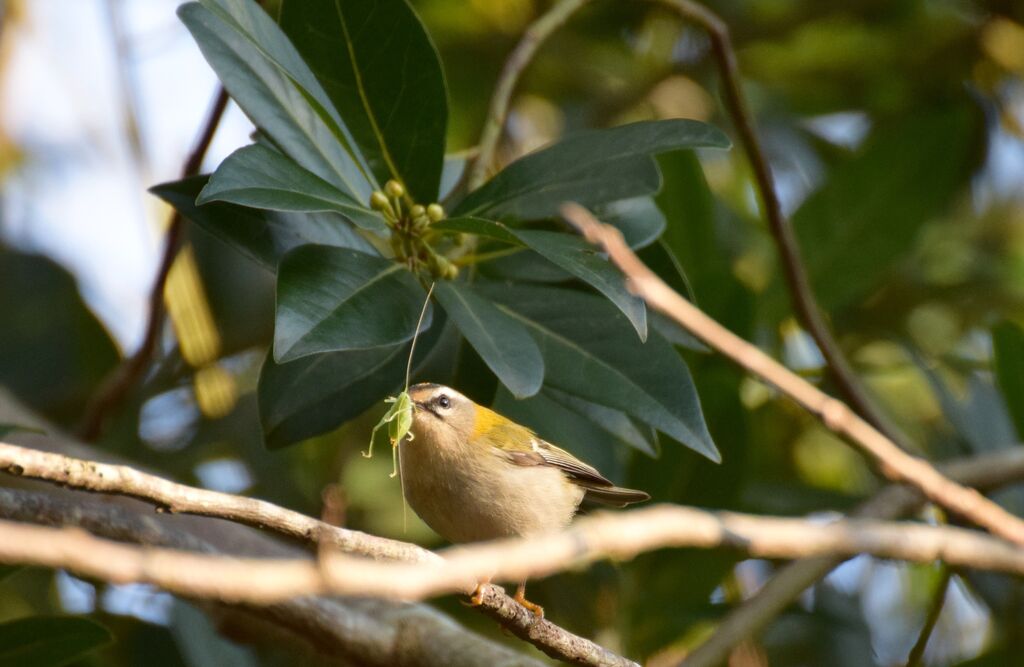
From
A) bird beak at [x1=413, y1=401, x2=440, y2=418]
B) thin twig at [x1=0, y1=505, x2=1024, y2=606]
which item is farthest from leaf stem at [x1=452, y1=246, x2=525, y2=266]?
thin twig at [x1=0, y1=505, x2=1024, y2=606]

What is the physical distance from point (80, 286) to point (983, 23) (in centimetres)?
411

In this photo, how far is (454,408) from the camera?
2.79 meters

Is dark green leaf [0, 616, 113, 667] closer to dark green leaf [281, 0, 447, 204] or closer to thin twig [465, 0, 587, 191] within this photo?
dark green leaf [281, 0, 447, 204]

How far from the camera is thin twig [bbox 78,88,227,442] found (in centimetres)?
290

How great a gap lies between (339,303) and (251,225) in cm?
35

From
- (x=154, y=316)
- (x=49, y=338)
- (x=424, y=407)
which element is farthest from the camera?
(x=49, y=338)

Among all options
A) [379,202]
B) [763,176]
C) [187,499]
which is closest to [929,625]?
[763,176]

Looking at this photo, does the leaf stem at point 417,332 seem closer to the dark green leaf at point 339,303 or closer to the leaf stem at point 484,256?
the dark green leaf at point 339,303

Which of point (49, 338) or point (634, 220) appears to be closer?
point (634, 220)

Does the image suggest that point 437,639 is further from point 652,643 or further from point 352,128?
point 352,128

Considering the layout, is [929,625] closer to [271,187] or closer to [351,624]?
[351,624]

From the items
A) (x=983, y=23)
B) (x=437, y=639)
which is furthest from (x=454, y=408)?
(x=983, y=23)

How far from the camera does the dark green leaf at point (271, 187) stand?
1852mm

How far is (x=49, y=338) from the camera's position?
438 cm
